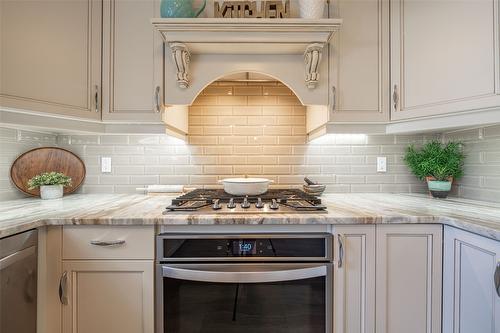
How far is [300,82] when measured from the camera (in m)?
1.47

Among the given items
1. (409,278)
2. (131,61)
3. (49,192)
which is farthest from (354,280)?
(49,192)

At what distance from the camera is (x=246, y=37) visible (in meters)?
1.34

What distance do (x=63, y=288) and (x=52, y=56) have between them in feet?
3.57

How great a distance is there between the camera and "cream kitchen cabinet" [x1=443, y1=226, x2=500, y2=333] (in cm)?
92

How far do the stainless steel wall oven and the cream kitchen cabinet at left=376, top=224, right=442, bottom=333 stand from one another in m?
0.23

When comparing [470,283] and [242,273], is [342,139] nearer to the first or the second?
[470,283]

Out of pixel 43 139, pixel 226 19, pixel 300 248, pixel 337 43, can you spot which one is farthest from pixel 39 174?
pixel 337 43

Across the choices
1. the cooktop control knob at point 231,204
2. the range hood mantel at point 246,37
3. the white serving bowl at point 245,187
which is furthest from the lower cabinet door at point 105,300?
the range hood mantel at point 246,37

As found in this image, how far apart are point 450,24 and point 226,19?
1.11 metres

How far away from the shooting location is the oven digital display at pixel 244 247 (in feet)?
3.63

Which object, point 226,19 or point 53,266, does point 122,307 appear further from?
point 226,19

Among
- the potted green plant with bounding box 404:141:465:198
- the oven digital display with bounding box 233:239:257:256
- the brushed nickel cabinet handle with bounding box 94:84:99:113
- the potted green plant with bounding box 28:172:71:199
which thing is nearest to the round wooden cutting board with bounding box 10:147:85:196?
the potted green plant with bounding box 28:172:71:199

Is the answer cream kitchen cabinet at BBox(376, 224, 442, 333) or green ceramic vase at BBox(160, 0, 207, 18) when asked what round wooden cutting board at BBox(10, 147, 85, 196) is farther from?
cream kitchen cabinet at BBox(376, 224, 442, 333)

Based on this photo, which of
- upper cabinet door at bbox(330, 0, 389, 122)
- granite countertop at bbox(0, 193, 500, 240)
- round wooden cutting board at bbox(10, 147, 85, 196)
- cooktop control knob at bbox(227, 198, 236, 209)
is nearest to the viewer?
granite countertop at bbox(0, 193, 500, 240)
